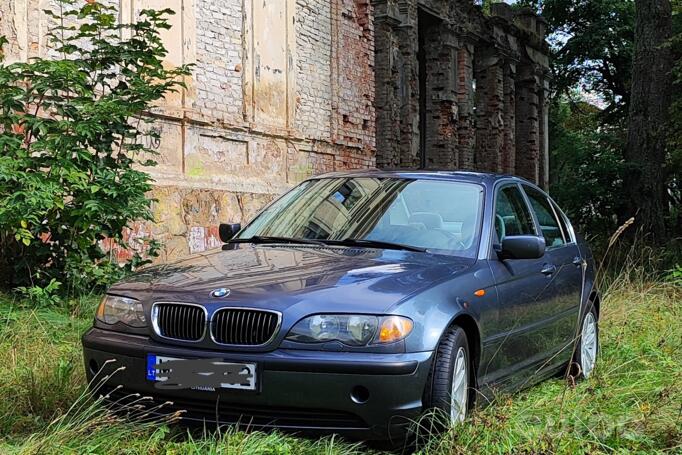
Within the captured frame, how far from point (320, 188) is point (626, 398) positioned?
2.36 m

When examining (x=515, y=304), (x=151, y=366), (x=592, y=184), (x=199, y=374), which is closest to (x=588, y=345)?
(x=515, y=304)

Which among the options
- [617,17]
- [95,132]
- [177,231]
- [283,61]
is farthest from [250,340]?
[617,17]

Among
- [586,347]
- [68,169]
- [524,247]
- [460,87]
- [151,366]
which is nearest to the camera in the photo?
[151,366]

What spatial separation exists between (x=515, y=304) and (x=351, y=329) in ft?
4.79

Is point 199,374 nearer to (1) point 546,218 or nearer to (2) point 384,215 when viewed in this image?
(2) point 384,215

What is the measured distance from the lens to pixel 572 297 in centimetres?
572

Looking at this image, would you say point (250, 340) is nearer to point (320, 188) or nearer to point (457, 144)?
point (320, 188)

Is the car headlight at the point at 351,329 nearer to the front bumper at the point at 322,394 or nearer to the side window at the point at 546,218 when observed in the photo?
the front bumper at the point at 322,394

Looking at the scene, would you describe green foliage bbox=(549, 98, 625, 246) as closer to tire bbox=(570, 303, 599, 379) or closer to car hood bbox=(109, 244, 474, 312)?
tire bbox=(570, 303, 599, 379)

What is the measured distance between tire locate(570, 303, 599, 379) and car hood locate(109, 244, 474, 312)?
1.89 m

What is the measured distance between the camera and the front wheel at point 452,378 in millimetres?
3703

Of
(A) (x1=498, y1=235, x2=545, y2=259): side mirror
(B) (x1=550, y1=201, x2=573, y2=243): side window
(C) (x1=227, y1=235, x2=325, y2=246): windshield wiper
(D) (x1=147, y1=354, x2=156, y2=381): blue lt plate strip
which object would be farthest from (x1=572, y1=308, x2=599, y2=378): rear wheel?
(D) (x1=147, y1=354, x2=156, y2=381): blue lt plate strip

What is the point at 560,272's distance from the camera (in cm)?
555

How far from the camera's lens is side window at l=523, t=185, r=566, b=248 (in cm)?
579
